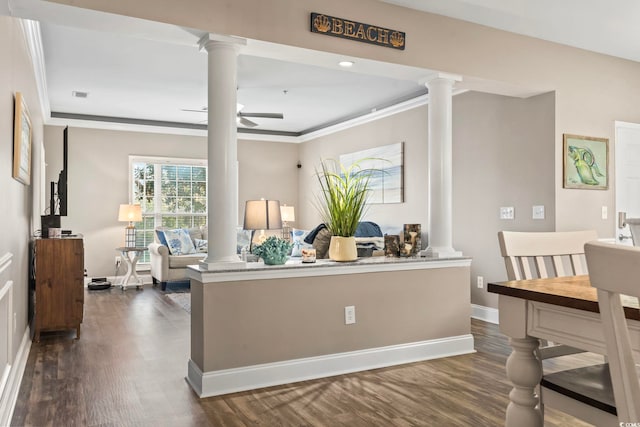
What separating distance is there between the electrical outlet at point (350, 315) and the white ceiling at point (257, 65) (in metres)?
1.79

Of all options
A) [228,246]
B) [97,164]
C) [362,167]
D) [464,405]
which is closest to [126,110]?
[97,164]

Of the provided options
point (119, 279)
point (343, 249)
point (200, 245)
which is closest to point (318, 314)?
point (343, 249)

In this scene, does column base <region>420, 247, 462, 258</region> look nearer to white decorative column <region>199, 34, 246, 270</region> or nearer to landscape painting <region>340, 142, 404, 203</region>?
white decorative column <region>199, 34, 246, 270</region>

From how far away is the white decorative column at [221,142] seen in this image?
3.12m

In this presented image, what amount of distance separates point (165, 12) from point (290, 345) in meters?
2.25

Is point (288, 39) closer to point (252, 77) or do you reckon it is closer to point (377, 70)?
point (377, 70)

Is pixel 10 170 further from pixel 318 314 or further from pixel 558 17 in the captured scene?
pixel 558 17

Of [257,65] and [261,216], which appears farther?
[257,65]

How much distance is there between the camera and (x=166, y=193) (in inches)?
327

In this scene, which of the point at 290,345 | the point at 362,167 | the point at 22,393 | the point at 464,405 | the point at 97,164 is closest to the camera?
the point at 464,405

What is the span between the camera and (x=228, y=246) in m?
3.17

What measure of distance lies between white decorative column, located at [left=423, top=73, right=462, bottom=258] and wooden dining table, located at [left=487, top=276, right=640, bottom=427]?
2.16m

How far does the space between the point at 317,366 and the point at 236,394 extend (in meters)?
0.60

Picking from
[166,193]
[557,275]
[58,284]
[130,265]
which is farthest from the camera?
[166,193]
